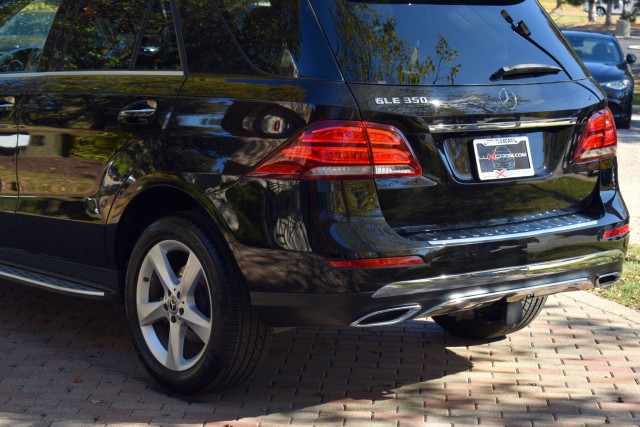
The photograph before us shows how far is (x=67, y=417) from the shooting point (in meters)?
4.81

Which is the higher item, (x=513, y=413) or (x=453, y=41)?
(x=453, y=41)

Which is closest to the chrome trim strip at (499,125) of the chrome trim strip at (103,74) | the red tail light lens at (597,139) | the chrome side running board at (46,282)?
the red tail light lens at (597,139)

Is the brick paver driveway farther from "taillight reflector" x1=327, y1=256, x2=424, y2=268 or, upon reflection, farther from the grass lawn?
"taillight reflector" x1=327, y1=256, x2=424, y2=268

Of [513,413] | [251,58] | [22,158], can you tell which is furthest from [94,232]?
[513,413]

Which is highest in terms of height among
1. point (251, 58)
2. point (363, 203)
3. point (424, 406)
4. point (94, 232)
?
point (251, 58)

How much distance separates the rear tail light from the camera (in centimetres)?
433

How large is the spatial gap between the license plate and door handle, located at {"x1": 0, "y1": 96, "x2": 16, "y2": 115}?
96.1 inches

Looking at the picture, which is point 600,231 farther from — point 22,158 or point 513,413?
point 22,158

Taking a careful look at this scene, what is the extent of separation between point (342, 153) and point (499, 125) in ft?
2.39

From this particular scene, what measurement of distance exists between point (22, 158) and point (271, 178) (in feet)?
5.88

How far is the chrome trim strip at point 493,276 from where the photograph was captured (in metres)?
Answer: 4.39

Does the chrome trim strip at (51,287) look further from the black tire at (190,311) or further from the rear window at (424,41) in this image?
the rear window at (424,41)

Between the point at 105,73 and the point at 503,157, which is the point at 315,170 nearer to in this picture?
the point at 503,157

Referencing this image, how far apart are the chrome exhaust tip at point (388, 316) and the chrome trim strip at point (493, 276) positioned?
0.07 meters
